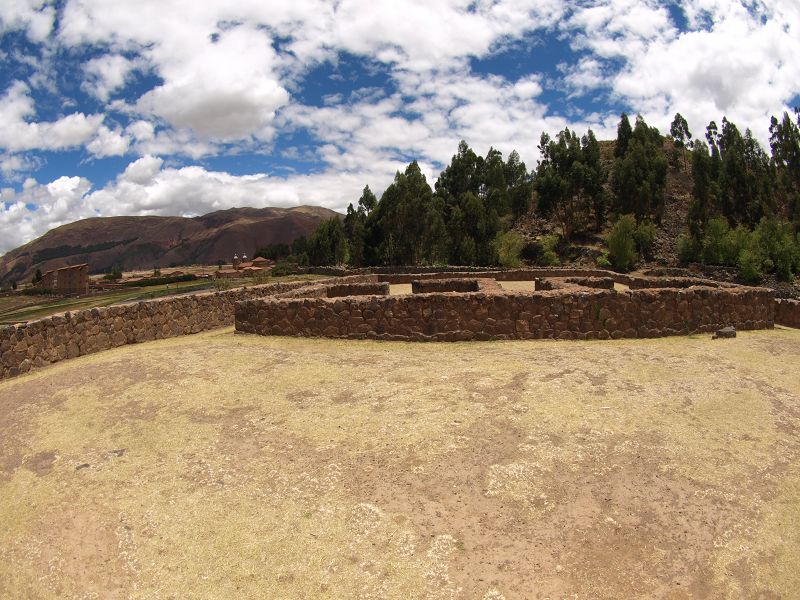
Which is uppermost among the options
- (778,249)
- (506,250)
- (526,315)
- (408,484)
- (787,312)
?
(506,250)

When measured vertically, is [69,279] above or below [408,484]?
above

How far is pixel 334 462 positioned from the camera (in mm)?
5660

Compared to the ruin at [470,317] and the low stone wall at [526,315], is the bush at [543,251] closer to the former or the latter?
the ruin at [470,317]

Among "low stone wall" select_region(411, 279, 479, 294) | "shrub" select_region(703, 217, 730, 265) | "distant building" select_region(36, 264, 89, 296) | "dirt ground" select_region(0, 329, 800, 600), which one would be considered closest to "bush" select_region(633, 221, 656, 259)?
"shrub" select_region(703, 217, 730, 265)

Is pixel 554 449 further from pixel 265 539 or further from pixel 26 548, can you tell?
pixel 26 548

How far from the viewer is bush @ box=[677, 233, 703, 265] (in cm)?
5112

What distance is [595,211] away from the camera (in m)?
62.2

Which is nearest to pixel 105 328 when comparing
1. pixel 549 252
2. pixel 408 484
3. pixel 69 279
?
pixel 408 484

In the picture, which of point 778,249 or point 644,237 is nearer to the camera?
point 778,249

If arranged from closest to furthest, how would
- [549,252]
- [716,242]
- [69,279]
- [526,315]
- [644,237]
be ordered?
[526,315] → [69,279] → [716,242] → [644,237] → [549,252]

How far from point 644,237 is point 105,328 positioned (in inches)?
2068

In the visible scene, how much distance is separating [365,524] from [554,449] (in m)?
2.34

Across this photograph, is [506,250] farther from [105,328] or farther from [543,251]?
[105,328]

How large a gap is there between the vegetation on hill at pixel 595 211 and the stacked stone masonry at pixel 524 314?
123ft
